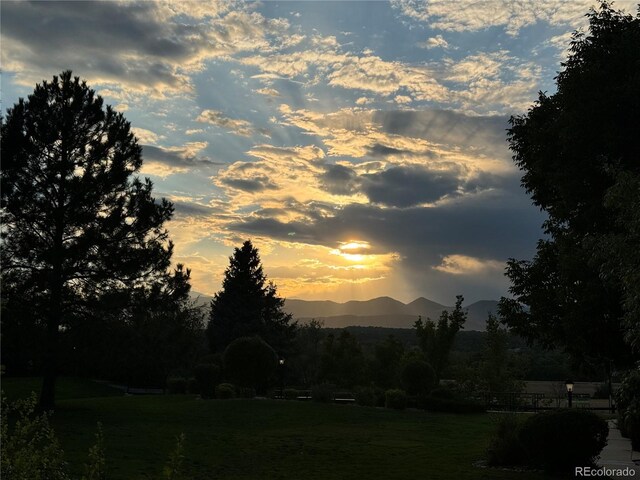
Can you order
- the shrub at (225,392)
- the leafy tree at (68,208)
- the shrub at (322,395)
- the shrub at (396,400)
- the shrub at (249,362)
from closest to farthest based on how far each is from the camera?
the leafy tree at (68,208) → the shrub at (396,400) → the shrub at (322,395) → the shrub at (249,362) → the shrub at (225,392)

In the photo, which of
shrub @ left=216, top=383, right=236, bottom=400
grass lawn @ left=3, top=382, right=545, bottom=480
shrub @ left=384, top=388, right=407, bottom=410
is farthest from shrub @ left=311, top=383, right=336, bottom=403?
shrub @ left=216, top=383, right=236, bottom=400

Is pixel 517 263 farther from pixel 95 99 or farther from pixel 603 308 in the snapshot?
pixel 95 99

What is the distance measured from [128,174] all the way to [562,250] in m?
21.6

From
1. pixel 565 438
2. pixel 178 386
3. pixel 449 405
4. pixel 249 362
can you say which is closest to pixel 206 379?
pixel 249 362

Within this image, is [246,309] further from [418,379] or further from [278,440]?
[278,440]

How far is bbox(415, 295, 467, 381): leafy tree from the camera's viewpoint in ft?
162

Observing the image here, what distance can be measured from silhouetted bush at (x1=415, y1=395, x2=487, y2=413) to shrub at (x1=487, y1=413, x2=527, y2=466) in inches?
754

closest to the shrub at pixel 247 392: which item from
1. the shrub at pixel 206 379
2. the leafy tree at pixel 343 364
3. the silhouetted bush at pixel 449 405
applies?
the shrub at pixel 206 379

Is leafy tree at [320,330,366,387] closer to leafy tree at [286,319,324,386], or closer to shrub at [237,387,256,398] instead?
leafy tree at [286,319,324,386]

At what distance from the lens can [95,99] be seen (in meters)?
29.2

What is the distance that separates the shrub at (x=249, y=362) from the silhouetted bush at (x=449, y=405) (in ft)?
32.4

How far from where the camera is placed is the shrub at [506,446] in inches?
637

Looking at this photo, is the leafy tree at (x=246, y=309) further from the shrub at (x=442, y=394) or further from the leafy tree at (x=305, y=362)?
the shrub at (x=442, y=394)

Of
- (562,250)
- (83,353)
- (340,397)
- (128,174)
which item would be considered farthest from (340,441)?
(340,397)
